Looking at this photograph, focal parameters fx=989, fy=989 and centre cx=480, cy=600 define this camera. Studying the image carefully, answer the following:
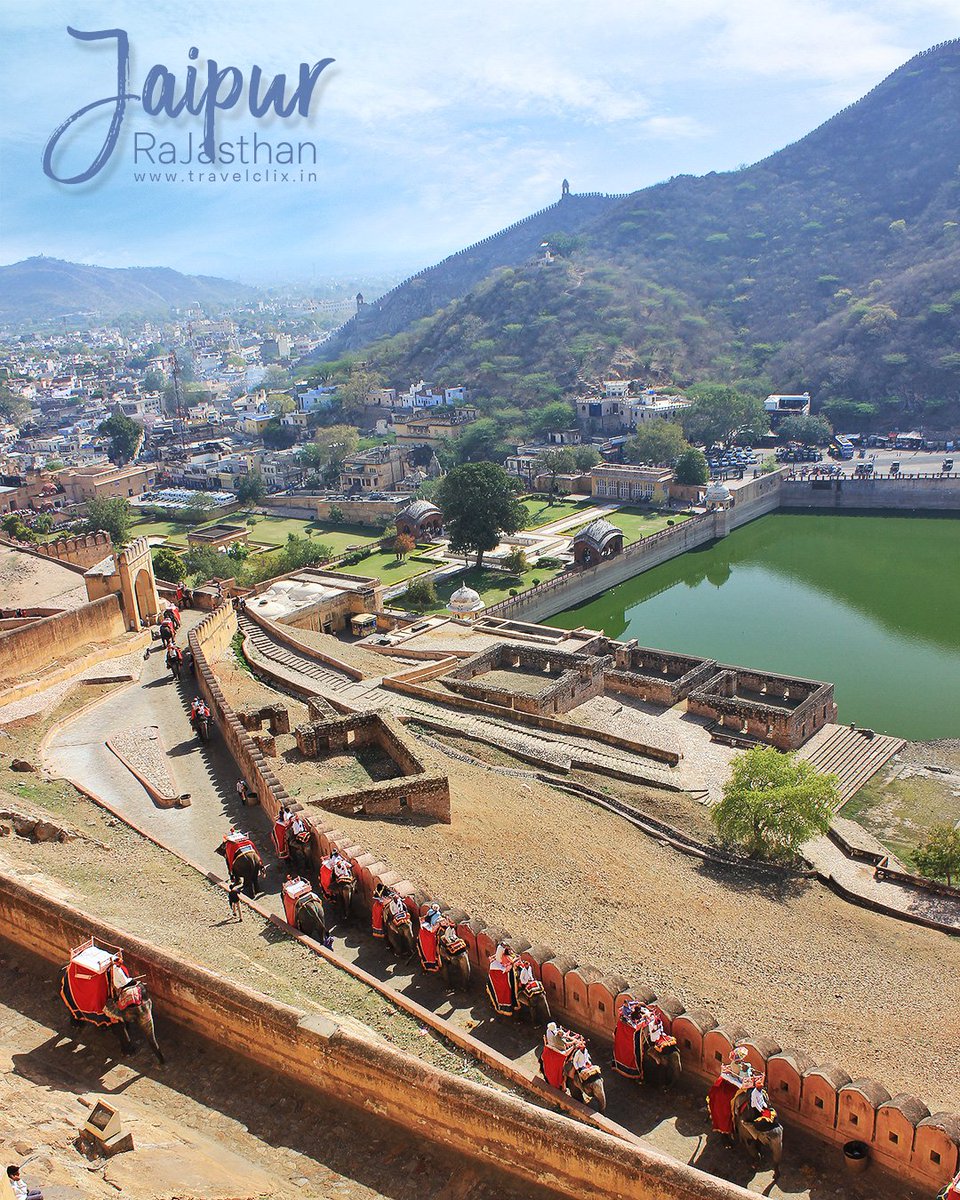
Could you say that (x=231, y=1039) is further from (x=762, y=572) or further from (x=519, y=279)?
(x=519, y=279)

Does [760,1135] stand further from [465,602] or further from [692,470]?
[692,470]

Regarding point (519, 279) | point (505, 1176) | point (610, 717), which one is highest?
point (519, 279)

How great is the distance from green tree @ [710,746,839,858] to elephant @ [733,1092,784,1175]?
37.7 feet

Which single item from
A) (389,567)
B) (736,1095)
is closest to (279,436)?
(389,567)

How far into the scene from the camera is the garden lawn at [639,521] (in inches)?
2167

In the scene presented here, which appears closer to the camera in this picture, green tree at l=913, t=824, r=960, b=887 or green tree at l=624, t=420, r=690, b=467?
green tree at l=913, t=824, r=960, b=887

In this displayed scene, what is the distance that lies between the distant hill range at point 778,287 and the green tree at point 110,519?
45.2 m

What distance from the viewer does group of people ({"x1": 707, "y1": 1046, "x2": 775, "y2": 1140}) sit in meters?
7.61

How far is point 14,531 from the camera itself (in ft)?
186

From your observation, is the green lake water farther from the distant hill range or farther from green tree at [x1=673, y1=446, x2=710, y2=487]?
the distant hill range

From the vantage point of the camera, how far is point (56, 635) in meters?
23.2

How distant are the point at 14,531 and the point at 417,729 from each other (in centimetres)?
4239

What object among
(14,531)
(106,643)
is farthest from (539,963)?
(14,531)

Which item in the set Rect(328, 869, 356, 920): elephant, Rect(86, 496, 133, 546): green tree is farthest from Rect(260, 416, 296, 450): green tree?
Rect(328, 869, 356, 920): elephant
